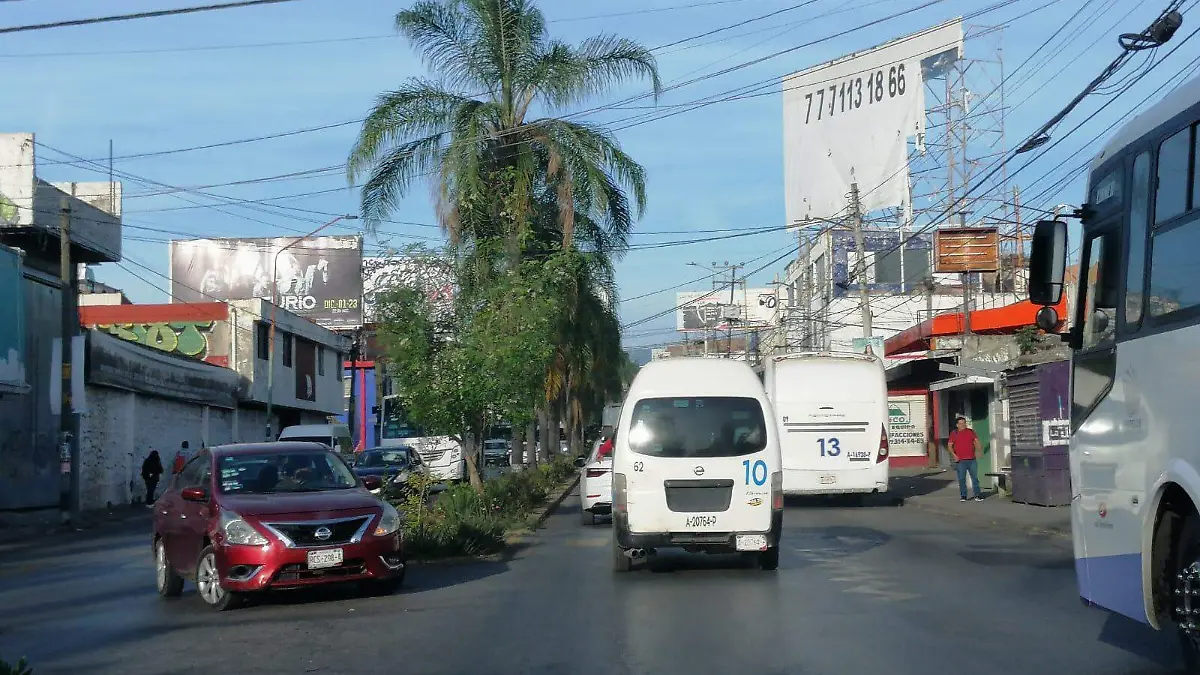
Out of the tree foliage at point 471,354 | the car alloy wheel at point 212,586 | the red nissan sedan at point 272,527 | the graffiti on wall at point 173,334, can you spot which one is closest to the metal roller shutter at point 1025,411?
the tree foliage at point 471,354

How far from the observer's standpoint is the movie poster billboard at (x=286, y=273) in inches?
2680

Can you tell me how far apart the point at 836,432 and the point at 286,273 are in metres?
47.4

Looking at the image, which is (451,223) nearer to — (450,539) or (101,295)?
(450,539)

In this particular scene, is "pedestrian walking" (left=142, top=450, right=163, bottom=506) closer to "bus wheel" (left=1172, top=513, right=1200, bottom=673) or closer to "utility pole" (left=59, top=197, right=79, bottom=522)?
"utility pole" (left=59, top=197, right=79, bottom=522)

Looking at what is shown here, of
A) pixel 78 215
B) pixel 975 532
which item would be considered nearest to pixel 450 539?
pixel 975 532

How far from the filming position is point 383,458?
3309 centimetres

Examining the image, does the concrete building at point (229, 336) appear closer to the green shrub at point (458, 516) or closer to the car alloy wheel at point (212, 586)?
the green shrub at point (458, 516)

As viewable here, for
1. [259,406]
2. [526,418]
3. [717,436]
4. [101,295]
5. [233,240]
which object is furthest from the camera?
[233,240]

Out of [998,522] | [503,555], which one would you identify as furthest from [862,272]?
[503,555]

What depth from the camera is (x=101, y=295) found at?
5906cm

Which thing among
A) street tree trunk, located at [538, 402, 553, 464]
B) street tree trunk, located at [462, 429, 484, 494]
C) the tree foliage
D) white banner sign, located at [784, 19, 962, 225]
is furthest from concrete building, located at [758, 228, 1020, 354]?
street tree trunk, located at [462, 429, 484, 494]

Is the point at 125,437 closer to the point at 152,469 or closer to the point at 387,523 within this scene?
the point at 152,469

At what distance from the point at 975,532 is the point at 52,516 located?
21196mm

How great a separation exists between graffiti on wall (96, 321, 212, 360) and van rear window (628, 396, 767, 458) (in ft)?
120
